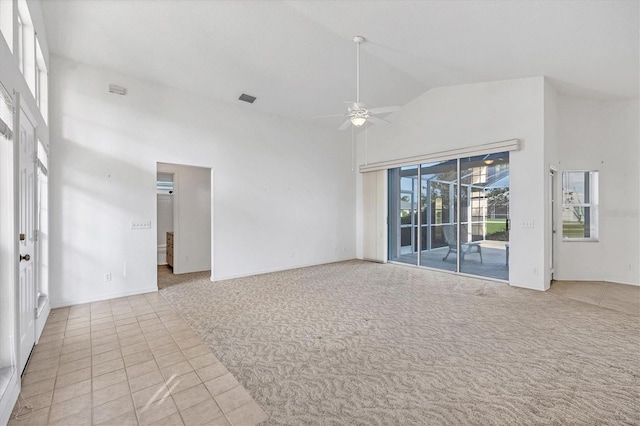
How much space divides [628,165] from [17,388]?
8.57 meters

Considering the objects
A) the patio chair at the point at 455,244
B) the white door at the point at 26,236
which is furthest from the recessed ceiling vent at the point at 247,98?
the patio chair at the point at 455,244

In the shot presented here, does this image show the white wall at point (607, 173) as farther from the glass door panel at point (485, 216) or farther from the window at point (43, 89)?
the window at point (43, 89)

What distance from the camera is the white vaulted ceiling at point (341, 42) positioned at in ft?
11.2

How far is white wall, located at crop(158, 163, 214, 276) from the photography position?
6.25 meters

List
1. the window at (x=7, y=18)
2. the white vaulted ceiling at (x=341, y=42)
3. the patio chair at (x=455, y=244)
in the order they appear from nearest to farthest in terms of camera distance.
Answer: the window at (x=7, y=18) < the white vaulted ceiling at (x=341, y=42) < the patio chair at (x=455, y=244)

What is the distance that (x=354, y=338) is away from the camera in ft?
10.0

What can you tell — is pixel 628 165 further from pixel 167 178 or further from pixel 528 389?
pixel 167 178

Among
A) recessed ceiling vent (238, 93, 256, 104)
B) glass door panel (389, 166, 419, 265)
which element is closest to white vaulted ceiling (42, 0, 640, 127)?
recessed ceiling vent (238, 93, 256, 104)

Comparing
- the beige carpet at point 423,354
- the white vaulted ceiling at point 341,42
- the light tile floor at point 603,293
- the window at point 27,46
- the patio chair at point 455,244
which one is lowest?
the beige carpet at point 423,354

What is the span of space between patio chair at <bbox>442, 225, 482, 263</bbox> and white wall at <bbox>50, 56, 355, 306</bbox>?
113 inches

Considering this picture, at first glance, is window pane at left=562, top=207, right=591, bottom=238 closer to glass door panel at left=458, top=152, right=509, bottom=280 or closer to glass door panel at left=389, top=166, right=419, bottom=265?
glass door panel at left=458, top=152, right=509, bottom=280

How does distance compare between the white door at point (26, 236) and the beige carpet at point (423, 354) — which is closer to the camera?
the beige carpet at point (423, 354)

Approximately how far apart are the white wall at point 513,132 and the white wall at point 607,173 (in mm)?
1192

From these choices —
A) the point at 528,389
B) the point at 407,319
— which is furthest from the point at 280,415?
the point at 407,319
